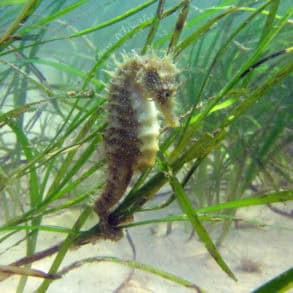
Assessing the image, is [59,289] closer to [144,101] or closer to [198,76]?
[144,101]

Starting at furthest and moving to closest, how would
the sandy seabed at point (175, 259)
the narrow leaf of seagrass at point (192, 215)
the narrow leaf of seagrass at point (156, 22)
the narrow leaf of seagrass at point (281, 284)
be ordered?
the sandy seabed at point (175, 259), the narrow leaf of seagrass at point (156, 22), the narrow leaf of seagrass at point (192, 215), the narrow leaf of seagrass at point (281, 284)

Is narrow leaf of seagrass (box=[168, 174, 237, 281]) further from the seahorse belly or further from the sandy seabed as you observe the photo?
the sandy seabed

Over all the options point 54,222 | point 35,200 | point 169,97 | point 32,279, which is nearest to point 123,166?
point 169,97

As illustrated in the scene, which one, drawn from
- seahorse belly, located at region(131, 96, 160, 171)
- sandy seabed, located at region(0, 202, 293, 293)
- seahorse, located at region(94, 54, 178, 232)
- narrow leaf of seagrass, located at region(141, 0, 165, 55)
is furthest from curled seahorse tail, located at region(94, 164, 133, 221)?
sandy seabed, located at region(0, 202, 293, 293)

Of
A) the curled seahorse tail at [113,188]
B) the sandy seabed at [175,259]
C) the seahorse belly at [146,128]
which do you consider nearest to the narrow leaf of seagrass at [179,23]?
the seahorse belly at [146,128]

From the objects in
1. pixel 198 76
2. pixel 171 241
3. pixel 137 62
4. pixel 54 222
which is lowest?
pixel 171 241

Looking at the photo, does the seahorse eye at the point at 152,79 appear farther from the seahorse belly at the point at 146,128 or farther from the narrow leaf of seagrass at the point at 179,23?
the narrow leaf of seagrass at the point at 179,23

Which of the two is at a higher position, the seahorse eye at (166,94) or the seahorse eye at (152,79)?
the seahorse eye at (152,79)
